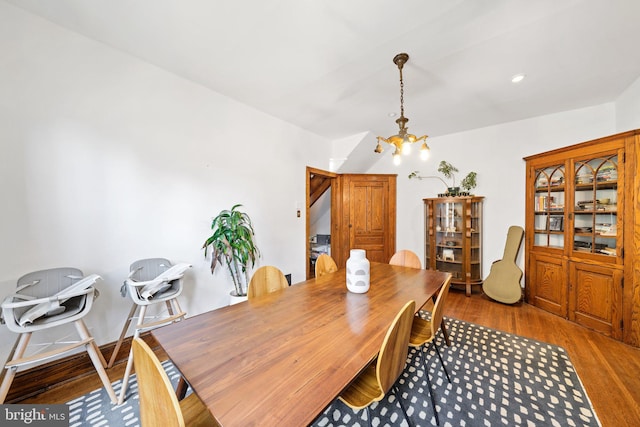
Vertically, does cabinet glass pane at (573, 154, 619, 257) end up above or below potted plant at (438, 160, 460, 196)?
below

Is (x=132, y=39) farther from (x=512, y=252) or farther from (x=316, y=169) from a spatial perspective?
(x=512, y=252)

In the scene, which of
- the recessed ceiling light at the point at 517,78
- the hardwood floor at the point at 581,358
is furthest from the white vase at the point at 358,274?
the recessed ceiling light at the point at 517,78

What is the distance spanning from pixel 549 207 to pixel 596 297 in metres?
1.08

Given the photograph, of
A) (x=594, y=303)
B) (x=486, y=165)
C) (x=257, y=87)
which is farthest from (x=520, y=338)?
(x=257, y=87)

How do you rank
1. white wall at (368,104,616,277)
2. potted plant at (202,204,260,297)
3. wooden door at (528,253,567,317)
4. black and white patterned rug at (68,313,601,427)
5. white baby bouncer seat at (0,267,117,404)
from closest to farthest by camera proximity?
white baby bouncer seat at (0,267,117,404) < black and white patterned rug at (68,313,601,427) < potted plant at (202,204,260,297) < wooden door at (528,253,567,317) < white wall at (368,104,616,277)

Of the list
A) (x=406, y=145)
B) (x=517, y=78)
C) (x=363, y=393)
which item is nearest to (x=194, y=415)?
(x=363, y=393)

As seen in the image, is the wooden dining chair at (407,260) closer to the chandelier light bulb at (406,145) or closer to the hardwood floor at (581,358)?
the hardwood floor at (581,358)

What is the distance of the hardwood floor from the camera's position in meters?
1.53

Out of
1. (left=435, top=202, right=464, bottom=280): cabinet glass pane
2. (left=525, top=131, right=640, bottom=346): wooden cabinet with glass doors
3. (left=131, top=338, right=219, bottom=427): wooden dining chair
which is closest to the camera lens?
(left=131, top=338, right=219, bottom=427): wooden dining chair

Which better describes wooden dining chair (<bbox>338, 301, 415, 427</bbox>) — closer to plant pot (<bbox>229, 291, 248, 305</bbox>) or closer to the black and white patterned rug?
the black and white patterned rug

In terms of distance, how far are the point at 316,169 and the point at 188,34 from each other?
7.93ft

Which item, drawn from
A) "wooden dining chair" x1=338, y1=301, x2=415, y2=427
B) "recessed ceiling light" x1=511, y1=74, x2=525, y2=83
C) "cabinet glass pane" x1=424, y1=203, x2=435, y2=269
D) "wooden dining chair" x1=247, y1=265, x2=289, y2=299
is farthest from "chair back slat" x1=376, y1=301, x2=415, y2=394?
"cabinet glass pane" x1=424, y1=203, x2=435, y2=269

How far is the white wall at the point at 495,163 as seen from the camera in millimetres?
2980

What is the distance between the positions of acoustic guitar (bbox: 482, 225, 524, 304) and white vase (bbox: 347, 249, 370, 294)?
2648 millimetres
